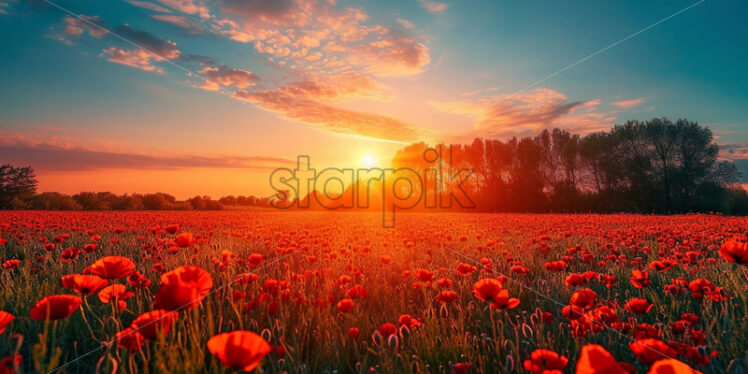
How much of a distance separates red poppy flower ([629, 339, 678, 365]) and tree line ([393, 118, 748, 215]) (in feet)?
110

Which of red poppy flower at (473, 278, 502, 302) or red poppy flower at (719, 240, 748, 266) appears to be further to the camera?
red poppy flower at (719, 240, 748, 266)

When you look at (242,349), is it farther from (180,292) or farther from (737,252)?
(737,252)

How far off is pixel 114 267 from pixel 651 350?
252 centimetres

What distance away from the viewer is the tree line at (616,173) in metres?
30.4

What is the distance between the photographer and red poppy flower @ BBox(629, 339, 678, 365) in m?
1.24

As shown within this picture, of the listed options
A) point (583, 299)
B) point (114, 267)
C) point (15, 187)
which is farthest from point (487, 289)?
point (15, 187)

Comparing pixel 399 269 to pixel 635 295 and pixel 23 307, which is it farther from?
pixel 23 307

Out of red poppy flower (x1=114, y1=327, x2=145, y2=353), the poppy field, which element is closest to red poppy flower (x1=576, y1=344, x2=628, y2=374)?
the poppy field

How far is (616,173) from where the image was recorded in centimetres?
3272

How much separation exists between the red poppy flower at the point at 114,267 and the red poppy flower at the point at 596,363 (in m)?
2.03

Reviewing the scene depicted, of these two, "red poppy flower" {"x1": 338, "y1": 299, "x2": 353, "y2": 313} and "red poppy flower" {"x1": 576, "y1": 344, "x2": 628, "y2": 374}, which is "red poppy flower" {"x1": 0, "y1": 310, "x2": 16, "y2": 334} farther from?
"red poppy flower" {"x1": 576, "y1": 344, "x2": 628, "y2": 374}

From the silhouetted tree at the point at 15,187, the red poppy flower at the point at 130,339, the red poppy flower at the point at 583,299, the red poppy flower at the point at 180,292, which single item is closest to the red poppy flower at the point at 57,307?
the red poppy flower at the point at 130,339

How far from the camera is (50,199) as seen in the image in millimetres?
17594

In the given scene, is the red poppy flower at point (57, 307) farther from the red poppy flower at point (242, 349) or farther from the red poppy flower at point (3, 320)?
the red poppy flower at point (242, 349)
